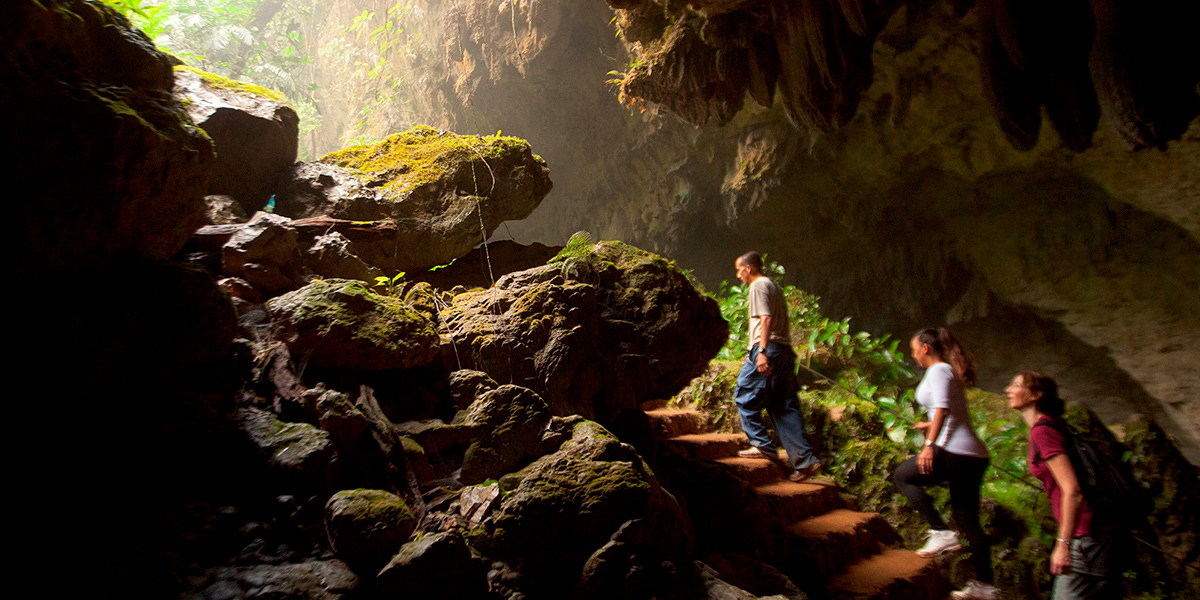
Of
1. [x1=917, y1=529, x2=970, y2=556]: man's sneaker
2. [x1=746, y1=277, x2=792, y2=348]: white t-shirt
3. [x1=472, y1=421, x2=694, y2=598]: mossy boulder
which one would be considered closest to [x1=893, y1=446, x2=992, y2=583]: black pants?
[x1=917, y1=529, x2=970, y2=556]: man's sneaker

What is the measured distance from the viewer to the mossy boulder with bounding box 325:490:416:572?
7.05 feet

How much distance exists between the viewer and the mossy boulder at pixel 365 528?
2148 millimetres

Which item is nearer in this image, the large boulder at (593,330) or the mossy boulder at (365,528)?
the mossy boulder at (365,528)

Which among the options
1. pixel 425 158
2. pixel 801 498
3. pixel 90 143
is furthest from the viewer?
pixel 425 158

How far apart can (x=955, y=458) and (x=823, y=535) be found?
121 centimetres

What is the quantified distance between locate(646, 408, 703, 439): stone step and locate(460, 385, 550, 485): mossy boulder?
228cm

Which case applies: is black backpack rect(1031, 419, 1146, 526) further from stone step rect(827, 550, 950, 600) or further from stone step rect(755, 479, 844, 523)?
stone step rect(755, 479, 844, 523)

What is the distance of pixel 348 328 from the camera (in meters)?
3.26

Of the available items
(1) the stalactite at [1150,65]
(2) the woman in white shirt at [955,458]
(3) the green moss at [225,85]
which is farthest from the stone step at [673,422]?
(3) the green moss at [225,85]

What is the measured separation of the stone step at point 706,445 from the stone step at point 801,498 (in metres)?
0.50

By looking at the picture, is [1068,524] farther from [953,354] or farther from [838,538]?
[838,538]

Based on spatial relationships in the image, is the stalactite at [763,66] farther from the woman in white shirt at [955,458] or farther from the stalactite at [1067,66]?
the woman in white shirt at [955,458]

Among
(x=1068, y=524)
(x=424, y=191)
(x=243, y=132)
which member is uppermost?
(x=243, y=132)

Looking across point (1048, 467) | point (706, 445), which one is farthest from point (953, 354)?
point (706, 445)
